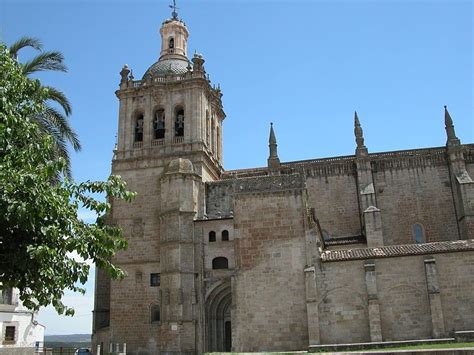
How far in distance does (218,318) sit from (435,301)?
1414 cm

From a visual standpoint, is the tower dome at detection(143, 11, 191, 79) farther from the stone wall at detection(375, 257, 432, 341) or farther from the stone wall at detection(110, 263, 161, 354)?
the stone wall at detection(375, 257, 432, 341)

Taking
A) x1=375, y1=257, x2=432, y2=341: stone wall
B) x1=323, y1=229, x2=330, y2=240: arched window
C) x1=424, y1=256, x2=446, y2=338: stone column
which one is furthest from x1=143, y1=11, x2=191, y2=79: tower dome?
x1=424, y1=256, x2=446, y2=338: stone column

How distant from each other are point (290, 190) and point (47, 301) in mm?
11233

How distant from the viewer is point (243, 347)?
1795cm

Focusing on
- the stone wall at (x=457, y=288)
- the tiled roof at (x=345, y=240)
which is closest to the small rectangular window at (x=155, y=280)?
the tiled roof at (x=345, y=240)

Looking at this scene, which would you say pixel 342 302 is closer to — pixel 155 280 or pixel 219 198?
pixel 155 280

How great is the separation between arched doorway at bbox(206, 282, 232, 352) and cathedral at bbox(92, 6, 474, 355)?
3.1 inches

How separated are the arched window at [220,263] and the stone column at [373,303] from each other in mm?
11104

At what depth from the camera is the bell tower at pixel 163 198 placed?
93.1 ft

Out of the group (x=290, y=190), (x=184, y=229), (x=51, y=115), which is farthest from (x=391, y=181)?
(x=51, y=115)

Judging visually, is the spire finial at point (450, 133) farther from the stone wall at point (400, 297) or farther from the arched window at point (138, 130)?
the arched window at point (138, 130)

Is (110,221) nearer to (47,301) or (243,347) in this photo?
(243,347)

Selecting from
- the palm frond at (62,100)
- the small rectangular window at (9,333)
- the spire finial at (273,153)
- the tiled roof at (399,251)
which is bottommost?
the small rectangular window at (9,333)

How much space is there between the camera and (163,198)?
101 feet
